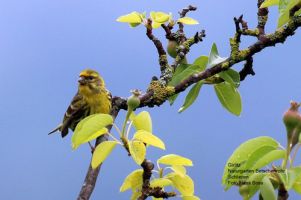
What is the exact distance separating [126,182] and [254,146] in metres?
0.66

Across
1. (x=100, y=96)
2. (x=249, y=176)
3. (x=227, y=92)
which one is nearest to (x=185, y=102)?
(x=227, y=92)

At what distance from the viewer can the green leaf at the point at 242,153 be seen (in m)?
1.73

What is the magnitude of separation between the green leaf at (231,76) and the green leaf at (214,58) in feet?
0.21

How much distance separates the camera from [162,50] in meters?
2.83

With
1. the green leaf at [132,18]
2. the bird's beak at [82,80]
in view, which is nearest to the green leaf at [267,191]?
the green leaf at [132,18]

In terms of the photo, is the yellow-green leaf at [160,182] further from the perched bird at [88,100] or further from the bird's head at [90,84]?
the bird's head at [90,84]

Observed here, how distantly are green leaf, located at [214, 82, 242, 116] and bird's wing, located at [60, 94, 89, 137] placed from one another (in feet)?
7.92

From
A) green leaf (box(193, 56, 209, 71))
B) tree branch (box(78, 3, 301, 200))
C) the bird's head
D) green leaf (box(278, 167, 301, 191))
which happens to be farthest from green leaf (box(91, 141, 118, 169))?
the bird's head

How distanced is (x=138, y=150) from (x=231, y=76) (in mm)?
671

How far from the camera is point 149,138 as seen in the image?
196 centimetres

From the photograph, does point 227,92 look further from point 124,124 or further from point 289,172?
point 289,172

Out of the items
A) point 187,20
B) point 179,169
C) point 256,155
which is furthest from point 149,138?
point 187,20

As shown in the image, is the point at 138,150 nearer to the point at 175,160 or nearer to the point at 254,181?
the point at 175,160

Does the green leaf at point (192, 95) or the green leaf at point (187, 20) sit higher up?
the green leaf at point (187, 20)
